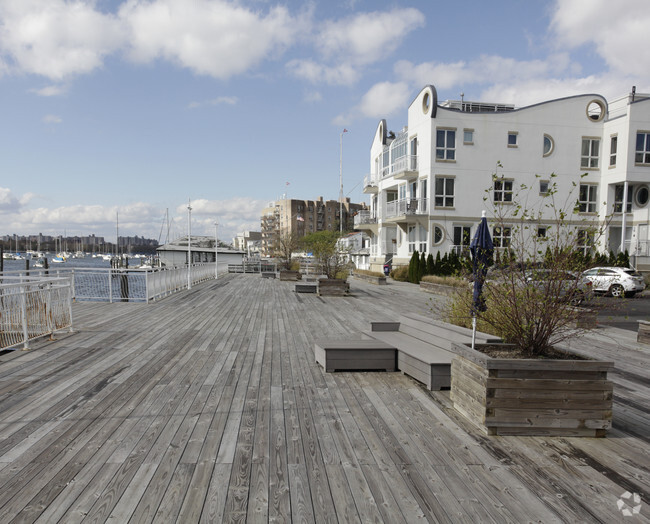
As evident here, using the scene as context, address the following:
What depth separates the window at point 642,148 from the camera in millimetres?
Result: 24625

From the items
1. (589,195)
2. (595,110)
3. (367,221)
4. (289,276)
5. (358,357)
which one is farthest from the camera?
(367,221)

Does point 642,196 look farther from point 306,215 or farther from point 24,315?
point 306,215

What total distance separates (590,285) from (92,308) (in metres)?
13.0

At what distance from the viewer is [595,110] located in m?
26.9

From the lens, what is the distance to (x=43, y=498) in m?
2.71

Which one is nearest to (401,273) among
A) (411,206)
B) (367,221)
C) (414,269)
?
(414,269)

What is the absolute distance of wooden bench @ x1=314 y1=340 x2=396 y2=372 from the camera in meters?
5.62

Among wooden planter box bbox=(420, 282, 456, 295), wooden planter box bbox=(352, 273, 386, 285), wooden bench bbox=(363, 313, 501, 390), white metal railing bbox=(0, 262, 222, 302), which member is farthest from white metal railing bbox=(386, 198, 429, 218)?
wooden bench bbox=(363, 313, 501, 390)

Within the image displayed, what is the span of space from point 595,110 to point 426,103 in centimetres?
1184

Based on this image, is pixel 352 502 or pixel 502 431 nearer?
pixel 352 502

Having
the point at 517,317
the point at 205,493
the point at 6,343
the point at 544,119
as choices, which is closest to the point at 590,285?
the point at 517,317

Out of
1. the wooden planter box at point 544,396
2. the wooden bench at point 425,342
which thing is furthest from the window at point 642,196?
the wooden planter box at point 544,396

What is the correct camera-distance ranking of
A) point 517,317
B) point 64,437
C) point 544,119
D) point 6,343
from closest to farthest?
point 64,437 < point 517,317 < point 6,343 < point 544,119

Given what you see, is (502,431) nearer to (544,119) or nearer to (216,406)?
(216,406)
